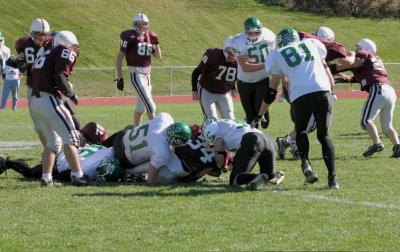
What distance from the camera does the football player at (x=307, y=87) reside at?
726cm

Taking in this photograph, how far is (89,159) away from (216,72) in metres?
2.52

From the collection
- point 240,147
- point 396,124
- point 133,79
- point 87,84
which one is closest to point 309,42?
point 240,147

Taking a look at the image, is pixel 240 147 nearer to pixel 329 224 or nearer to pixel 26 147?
pixel 329 224

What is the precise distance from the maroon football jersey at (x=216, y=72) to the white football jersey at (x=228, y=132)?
249 centimetres

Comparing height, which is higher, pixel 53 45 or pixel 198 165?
pixel 53 45

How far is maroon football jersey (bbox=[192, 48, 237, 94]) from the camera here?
9953 millimetres

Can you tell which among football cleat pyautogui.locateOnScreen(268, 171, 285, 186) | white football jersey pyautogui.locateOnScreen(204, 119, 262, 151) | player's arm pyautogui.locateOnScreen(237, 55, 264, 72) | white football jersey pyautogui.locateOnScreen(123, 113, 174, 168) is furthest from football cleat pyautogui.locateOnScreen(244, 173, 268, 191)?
player's arm pyautogui.locateOnScreen(237, 55, 264, 72)

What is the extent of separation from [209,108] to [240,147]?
2.94m

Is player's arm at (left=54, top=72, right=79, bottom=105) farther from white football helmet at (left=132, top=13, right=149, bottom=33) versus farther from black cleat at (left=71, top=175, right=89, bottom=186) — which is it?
white football helmet at (left=132, top=13, right=149, bottom=33)

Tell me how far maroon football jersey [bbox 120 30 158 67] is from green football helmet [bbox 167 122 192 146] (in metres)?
4.42

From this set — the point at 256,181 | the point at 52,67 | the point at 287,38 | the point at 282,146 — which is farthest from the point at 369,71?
the point at 52,67

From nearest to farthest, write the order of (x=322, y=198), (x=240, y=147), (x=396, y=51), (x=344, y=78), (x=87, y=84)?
(x=322, y=198), (x=240, y=147), (x=344, y=78), (x=87, y=84), (x=396, y=51)

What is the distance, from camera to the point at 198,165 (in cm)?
775

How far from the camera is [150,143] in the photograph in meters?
7.70
